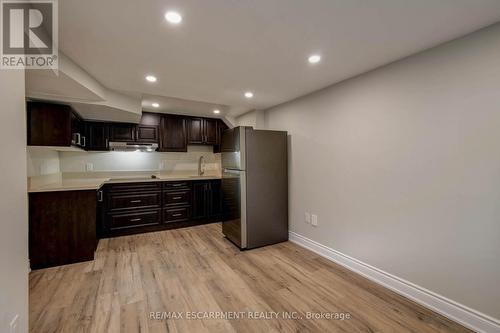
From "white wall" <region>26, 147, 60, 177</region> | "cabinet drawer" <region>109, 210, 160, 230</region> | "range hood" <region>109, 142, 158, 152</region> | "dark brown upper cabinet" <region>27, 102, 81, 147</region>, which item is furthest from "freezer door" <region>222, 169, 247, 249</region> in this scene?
"white wall" <region>26, 147, 60, 177</region>

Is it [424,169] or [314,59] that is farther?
[314,59]

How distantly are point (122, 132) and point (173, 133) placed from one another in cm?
91

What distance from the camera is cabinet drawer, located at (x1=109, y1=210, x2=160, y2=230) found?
3.65 meters

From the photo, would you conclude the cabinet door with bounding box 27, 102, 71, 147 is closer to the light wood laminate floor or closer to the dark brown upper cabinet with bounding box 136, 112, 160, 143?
the dark brown upper cabinet with bounding box 136, 112, 160, 143

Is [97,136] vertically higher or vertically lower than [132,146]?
higher

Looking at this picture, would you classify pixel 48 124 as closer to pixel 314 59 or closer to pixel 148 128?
pixel 148 128

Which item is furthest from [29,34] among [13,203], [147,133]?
[147,133]

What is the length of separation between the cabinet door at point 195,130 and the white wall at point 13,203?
350cm

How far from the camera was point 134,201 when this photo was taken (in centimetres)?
378

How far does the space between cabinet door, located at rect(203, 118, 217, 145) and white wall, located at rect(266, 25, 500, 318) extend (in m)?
2.63

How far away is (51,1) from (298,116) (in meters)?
2.81

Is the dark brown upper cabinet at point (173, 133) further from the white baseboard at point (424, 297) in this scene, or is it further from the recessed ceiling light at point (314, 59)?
the white baseboard at point (424, 297)

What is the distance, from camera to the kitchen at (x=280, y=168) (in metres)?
1.43

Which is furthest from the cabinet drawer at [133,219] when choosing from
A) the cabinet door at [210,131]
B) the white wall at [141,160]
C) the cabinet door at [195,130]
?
the cabinet door at [210,131]
